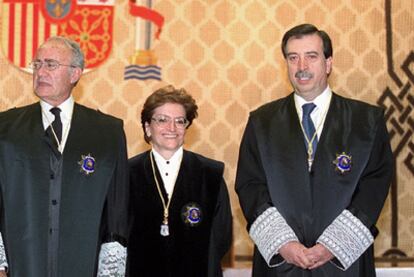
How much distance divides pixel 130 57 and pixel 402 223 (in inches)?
104

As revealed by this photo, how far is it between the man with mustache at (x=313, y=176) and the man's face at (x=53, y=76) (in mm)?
918

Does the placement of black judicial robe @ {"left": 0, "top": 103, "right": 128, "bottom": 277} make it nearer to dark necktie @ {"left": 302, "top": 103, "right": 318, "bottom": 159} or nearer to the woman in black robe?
the woman in black robe

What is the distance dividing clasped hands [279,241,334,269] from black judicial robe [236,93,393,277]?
0.25ft

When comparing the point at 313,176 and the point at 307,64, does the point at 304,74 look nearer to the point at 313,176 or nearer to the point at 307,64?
the point at 307,64

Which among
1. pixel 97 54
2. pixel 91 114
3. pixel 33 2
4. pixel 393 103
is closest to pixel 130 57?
pixel 97 54

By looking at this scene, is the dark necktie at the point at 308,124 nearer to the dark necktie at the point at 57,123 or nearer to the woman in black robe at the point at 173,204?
the woman in black robe at the point at 173,204

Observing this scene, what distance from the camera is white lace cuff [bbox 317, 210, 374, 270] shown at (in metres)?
3.44

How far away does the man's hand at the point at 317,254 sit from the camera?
3.44 m

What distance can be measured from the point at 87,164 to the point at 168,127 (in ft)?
1.70

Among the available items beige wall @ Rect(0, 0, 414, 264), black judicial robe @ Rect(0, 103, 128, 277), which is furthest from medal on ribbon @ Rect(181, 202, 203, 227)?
beige wall @ Rect(0, 0, 414, 264)

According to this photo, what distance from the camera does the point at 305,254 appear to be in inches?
135

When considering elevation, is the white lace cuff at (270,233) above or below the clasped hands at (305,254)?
above

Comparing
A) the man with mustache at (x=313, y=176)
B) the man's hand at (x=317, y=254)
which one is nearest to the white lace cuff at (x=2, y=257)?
the man with mustache at (x=313, y=176)

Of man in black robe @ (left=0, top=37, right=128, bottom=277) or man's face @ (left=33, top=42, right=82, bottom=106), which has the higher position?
man's face @ (left=33, top=42, right=82, bottom=106)
